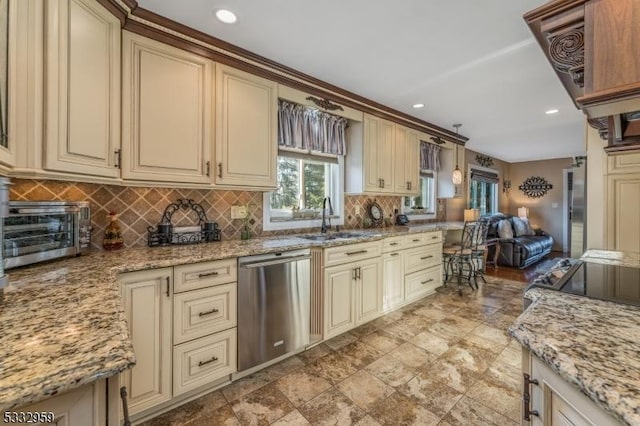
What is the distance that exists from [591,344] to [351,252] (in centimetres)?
197

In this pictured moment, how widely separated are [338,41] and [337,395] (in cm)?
250

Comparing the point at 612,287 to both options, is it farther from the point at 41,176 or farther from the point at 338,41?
the point at 41,176

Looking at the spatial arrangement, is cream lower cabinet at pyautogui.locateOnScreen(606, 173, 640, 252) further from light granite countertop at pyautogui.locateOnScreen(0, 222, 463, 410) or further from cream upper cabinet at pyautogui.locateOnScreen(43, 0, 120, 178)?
cream upper cabinet at pyautogui.locateOnScreen(43, 0, 120, 178)

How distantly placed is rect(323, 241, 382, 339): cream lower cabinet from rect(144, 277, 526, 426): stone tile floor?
0.49 feet

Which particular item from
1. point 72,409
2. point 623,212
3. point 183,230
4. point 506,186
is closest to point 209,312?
point 183,230

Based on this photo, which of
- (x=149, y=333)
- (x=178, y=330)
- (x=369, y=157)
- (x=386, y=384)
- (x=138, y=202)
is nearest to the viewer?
(x=149, y=333)

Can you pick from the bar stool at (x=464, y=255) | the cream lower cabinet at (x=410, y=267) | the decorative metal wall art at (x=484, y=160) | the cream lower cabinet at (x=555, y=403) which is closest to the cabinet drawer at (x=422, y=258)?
the cream lower cabinet at (x=410, y=267)

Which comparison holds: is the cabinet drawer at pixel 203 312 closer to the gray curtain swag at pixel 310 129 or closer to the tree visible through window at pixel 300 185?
the tree visible through window at pixel 300 185

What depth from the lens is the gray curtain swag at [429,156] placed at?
14.9 ft

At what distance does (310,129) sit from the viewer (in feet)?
9.73

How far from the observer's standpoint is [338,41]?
2.09 meters

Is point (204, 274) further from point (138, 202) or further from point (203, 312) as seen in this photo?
point (138, 202)

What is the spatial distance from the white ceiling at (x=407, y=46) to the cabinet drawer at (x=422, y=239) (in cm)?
162

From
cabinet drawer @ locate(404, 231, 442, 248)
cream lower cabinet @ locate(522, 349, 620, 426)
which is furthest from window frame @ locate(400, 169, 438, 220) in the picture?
cream lower cabinet @ locate(522, 349, 620, 426)
